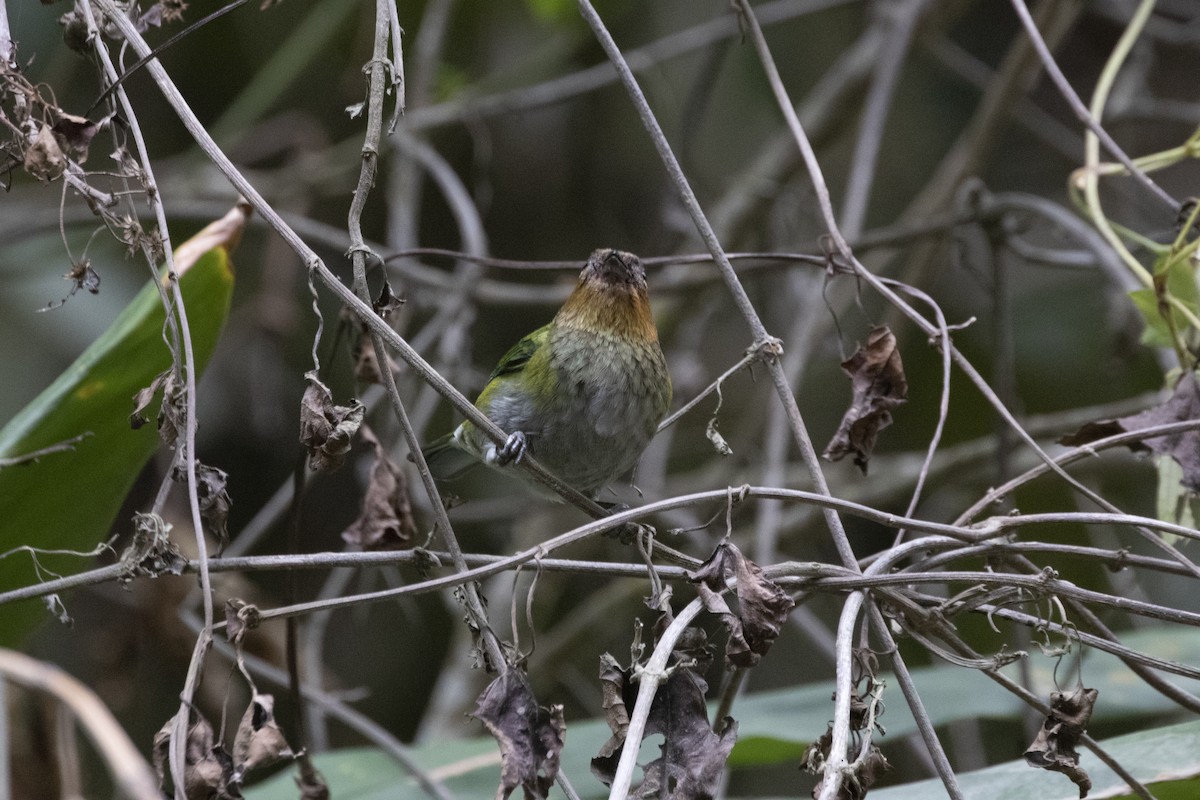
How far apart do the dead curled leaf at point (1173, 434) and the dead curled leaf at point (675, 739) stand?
3.41 ft

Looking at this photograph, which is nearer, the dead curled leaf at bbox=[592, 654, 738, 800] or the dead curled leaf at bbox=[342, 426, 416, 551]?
the dead curled leaf at bbox=[592, 654, 738, 800]

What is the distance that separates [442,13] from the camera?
5.18 m

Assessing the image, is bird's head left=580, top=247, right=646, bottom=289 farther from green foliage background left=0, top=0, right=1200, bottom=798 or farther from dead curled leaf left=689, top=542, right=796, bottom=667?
dead curled leaf left=689, top=542, right=796, bottom=667

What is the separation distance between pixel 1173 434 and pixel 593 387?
1498 mm

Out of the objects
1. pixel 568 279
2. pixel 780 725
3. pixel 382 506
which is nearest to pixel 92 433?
pixel 382 506

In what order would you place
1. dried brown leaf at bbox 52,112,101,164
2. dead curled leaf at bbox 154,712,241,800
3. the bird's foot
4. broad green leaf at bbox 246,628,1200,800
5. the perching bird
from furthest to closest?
the perching bird
broad green leaf at bbox 246,628,1200,800
the bird's foot
dried brown leaf at bbox 52,112,101,164
dead curled leaf at bbox 154,712,241,800

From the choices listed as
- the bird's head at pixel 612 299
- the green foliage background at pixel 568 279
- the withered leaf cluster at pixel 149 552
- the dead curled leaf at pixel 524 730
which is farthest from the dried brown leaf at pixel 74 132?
the green foliage background at pixel 568 279

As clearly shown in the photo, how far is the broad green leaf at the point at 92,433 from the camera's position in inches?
87.4

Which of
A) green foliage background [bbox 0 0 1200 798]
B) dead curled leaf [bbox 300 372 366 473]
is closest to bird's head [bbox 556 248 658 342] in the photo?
green foliage background [bbox 0 0 1200 798]

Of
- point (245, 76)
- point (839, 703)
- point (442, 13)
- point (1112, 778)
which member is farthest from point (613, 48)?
point (245, 76)

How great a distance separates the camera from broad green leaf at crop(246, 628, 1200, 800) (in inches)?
111

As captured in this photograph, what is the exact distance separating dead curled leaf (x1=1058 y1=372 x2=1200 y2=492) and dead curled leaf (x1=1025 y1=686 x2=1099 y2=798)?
63 cm

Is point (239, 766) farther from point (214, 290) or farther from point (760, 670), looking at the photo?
point (760, 670)

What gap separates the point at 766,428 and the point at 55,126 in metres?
4.13
